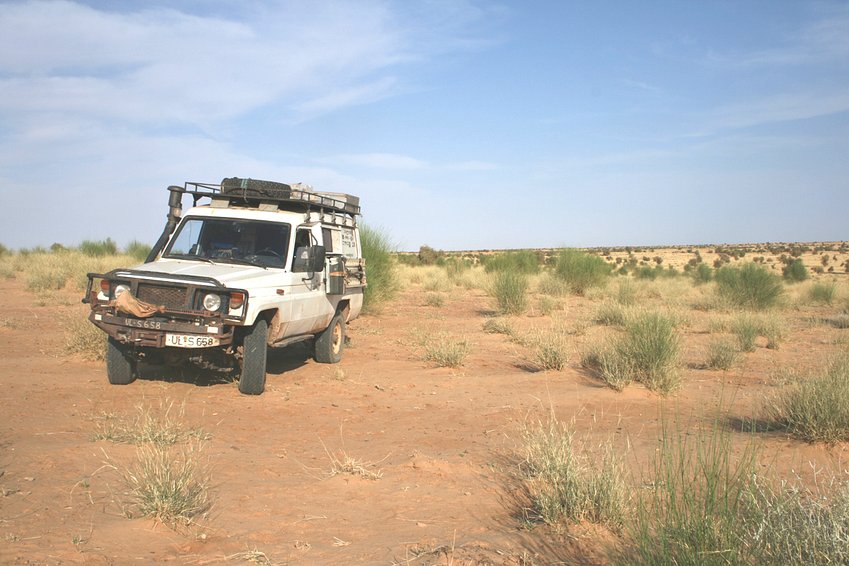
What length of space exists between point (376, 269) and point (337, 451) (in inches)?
523

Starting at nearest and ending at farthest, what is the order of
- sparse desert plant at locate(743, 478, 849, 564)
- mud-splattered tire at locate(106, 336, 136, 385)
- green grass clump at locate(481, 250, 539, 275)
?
1. sparse desert plant at locate(743, 478, 849, 564)
2. mud-splattered tire at locate(106, 336, 136, 385)
3. green grass clump at locate(481, 250, 539, 275)

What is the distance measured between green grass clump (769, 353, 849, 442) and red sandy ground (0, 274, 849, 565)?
167 millimetres

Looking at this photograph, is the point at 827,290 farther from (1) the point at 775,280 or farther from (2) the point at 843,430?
(2) the point at 843,430

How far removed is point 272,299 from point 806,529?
667cm

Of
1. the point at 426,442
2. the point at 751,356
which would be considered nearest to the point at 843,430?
the point at 426,442

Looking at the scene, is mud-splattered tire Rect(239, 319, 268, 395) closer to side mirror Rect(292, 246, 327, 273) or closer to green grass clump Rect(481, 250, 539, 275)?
side mirror Rect(292, 246, 327, 273)

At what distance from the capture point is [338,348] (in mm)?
11836

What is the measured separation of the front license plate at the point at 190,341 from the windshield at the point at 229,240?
6.03ft

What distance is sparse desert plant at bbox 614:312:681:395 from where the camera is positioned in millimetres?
9289

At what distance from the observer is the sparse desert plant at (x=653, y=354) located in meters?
9.29

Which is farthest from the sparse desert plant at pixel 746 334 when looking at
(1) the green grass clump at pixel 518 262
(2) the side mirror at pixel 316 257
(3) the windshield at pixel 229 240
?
(1) the green grass clump at pixel 518 262

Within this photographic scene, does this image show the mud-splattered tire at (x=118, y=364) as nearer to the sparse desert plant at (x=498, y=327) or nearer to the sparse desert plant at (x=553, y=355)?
the sparse desert plant at (x=553, y=355)

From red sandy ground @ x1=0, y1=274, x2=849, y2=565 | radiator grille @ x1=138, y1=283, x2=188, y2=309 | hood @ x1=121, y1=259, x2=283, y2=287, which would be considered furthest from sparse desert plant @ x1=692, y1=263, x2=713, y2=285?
radiator grille @ x1=138, y1=283, x2=188, y2=309

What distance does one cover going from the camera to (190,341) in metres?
7.86
